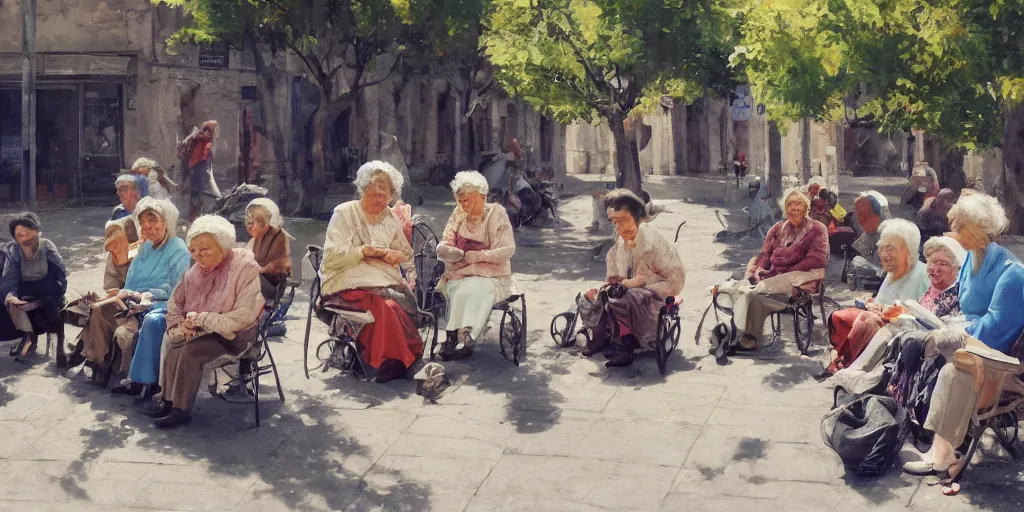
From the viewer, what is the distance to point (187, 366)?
7676 millimetres

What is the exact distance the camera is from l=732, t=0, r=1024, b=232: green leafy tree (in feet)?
32.8

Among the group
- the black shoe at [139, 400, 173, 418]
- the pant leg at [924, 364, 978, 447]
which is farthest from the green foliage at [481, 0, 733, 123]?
the pant leg at [924, 364, 978, 447]

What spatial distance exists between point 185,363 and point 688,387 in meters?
3.35

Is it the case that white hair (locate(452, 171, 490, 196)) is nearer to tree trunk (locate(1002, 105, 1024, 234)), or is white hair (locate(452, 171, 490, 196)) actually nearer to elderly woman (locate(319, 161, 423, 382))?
elderly woman (locate(319, 161, 423, 382))

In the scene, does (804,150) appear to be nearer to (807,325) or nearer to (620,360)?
(807,325)

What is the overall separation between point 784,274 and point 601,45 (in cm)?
700

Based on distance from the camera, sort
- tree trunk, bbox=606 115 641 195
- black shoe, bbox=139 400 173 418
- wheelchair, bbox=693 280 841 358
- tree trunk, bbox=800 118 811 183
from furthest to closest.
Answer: tree trunk, bbox=800 118 811 183
tree trunk, bbox=606 115 641 195
wheelchair, bbox=693 280 841 358
black shoe, bbox=139 400 173 418

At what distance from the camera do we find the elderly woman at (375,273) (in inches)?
348

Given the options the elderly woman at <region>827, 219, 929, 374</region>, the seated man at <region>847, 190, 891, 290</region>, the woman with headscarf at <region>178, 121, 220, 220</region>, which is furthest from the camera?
the woman with headscarf at <region>178, 121, 220, 220</region>

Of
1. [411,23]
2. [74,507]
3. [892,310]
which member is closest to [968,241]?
[892,310]

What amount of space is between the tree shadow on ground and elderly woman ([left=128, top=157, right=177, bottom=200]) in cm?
509

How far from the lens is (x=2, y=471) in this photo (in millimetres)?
6906

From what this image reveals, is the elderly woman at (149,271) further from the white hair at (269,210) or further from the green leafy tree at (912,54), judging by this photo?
the green leafy tree at (912,54)

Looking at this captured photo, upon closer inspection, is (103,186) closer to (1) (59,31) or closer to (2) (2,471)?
(1) (59,31)
